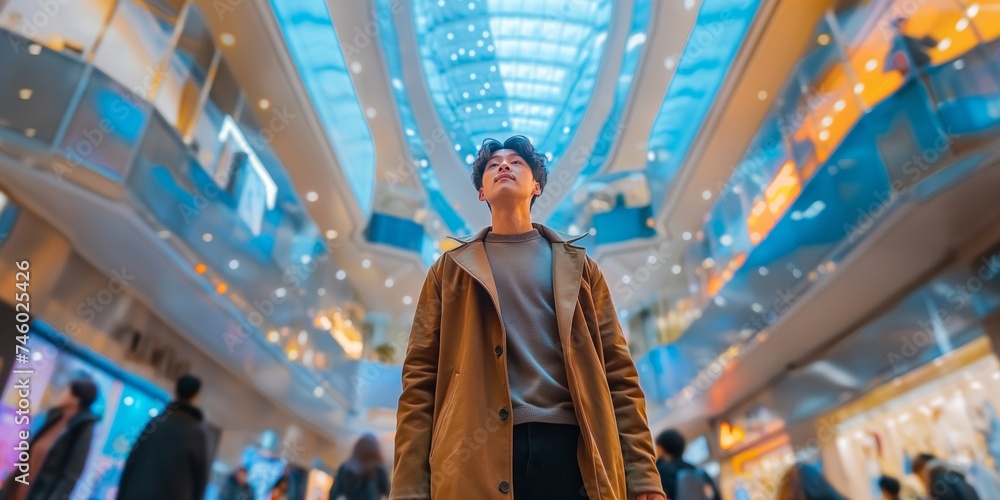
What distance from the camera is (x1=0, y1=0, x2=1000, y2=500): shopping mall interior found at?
5.03 meters

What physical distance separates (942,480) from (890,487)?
1.79 metres

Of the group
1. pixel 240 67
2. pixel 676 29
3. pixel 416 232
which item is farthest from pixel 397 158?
pixel 676 29

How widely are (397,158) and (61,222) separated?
6.33 meters

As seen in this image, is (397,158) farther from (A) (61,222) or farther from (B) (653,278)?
(B) (653,278)

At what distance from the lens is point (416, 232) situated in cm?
1295

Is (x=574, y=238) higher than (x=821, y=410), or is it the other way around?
(x=821, y=410)

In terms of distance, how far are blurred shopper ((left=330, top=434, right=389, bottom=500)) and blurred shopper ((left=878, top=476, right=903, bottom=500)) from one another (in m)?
6.85

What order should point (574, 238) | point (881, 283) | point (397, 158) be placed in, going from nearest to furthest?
point (574, 238), point (881, 283), point (397, 158)

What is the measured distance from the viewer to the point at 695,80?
9.06 meters

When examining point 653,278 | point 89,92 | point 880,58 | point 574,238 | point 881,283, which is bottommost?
point 574,238

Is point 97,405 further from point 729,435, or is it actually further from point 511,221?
point 729,435

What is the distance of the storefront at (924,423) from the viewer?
20.1 feet

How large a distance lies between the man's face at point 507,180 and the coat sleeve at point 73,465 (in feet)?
18.3

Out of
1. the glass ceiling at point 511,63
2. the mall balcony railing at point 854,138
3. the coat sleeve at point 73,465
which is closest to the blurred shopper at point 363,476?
the coat sleeve at point 73,465
